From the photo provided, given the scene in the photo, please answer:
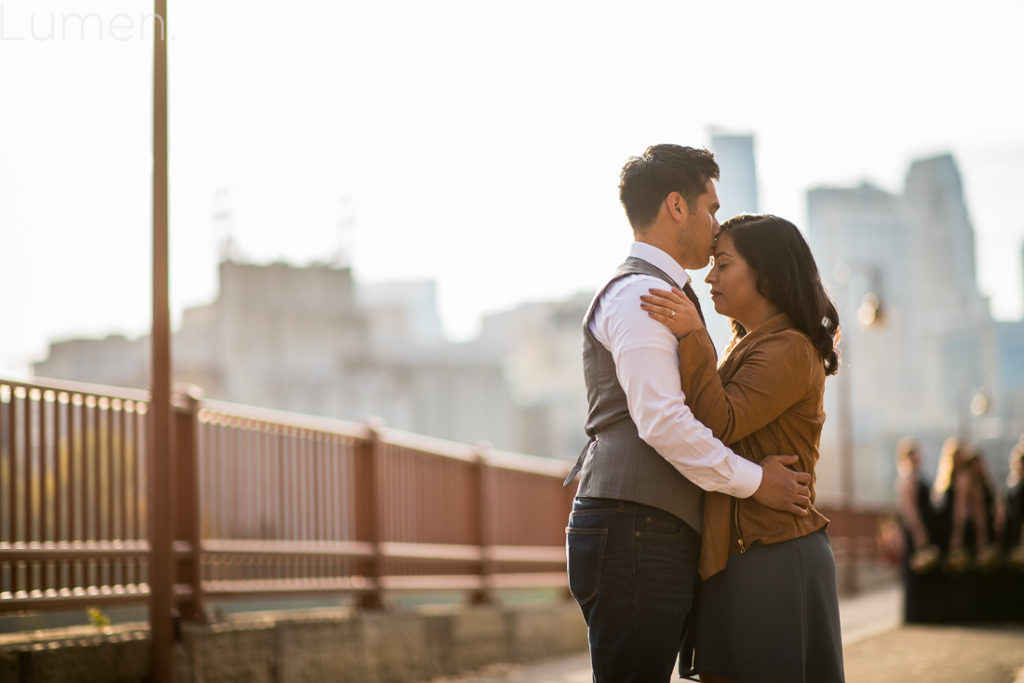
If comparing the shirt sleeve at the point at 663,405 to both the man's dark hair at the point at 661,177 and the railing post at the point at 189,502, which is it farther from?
the railing post at the point at 189,502

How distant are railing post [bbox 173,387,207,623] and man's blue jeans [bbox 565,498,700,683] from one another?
4.94m

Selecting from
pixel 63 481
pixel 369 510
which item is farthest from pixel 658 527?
pixel 369 510

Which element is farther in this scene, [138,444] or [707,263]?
[138,444]

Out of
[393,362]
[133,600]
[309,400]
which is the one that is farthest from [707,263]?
[393,362]

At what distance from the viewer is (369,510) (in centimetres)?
1109

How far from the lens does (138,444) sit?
848 cm

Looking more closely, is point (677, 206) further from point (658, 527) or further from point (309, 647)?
point (309, 647)

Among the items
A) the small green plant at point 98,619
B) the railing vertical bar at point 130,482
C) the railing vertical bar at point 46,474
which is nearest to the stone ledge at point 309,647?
the small green plant at point 98,619

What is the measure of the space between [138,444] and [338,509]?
2498 mm

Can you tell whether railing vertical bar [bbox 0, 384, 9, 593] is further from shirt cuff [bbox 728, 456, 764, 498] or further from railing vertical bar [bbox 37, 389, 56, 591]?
shirt cuff [bbox 728, 456, 764, 498]

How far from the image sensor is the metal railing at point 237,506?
24.8 feet

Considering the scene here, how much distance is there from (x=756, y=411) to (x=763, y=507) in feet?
0.95

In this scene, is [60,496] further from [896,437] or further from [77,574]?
[896,437]

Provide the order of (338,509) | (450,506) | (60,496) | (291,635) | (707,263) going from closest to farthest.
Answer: (707,263) → (60,496) → (291,635) → (338,509) → (450,506)
